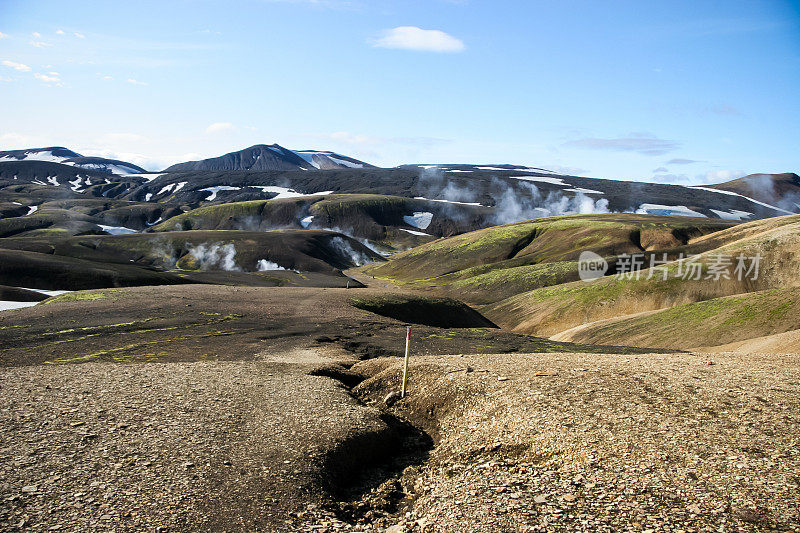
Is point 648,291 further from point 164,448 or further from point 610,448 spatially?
point 164,448

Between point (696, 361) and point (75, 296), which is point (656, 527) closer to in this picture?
point (696, 361)

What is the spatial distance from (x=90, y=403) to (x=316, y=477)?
313 inches

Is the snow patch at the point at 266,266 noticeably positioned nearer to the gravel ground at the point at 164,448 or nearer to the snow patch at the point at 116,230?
the gravel ground at the point at 164,448

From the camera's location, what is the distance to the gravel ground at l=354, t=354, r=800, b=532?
934cm

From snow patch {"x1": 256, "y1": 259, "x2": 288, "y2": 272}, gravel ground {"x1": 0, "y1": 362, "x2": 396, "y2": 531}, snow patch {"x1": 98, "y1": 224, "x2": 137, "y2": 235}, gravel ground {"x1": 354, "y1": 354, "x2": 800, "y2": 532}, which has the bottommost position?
snow patch {"x1": 256, "y1": 259, "x2": 288, "y2": 272}

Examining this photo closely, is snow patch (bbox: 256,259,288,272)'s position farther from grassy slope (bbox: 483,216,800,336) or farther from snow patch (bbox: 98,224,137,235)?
snow patch (bbox: 98,224,137,235)

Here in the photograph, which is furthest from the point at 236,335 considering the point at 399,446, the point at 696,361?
the point at 696,361

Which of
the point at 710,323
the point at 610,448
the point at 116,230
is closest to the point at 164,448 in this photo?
the point at 610,448

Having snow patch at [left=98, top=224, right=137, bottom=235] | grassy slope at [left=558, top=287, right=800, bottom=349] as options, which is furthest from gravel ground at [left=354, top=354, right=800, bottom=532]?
snow patch at [left=98, top=224, right=137, bottom=235]

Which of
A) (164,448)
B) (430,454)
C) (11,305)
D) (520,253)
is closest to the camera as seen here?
(164,448)

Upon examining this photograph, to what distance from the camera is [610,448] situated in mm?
11750

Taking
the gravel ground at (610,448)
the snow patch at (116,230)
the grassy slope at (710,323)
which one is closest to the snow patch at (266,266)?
the grassy slope at (710,323)

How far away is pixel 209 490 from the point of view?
35.0 ft

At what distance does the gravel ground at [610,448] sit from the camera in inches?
368
